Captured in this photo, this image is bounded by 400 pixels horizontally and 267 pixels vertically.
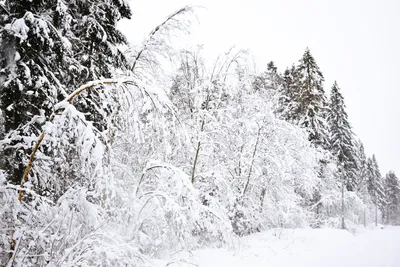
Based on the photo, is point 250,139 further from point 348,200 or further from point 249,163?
point 348,200

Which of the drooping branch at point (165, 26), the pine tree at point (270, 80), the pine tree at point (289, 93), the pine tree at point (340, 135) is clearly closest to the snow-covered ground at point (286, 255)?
the drooping branch at point (165, 26)

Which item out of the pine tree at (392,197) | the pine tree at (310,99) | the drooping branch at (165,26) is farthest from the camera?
the pine tree at (392,197)

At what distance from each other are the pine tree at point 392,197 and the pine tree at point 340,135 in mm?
47984

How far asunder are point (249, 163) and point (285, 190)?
5.19 meters

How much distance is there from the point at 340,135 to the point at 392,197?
175ft

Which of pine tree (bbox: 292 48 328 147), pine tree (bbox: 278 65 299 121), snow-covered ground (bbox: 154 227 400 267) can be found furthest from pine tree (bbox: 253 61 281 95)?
snow-covered ground (bbox: 154 227 400 267)

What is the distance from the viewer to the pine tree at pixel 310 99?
914 inches

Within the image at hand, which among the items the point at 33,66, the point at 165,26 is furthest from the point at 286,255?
the point at 33,66

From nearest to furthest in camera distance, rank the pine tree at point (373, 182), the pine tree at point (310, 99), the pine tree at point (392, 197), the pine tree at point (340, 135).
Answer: the pine tree at point (310, 99)
the pine tree at point (340, 135)
the pine tree at point (373, 182)
the pine tree at point (392, 197)

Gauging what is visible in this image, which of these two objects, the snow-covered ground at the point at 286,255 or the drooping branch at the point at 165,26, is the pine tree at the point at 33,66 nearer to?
the drooping branch at the point at 165,26

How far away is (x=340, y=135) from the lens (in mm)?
29375

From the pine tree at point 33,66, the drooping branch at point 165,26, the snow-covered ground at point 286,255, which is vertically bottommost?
the snow-covered ground at point 286,255

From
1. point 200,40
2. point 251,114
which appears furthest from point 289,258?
point 200,40

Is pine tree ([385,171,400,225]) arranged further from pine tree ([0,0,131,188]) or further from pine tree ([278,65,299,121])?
pine tree ([0,0,131,188])
